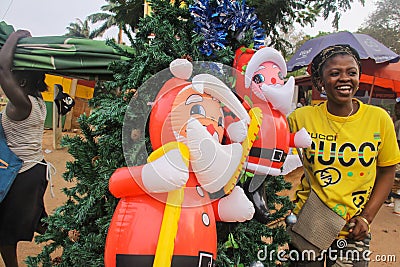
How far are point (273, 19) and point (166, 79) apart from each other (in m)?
2.52

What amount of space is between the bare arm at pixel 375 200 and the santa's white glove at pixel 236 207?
0.63 metres

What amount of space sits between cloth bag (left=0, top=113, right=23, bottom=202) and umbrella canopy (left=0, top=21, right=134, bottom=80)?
0.64 metres

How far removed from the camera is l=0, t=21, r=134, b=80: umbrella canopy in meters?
2.08

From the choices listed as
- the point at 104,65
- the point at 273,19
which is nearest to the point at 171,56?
the point at 104,65

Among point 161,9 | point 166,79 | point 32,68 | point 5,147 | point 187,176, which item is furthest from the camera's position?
point 5,147

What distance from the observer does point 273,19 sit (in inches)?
145

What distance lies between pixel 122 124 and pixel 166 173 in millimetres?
516

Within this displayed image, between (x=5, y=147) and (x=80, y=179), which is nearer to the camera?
(x=80, y=179)

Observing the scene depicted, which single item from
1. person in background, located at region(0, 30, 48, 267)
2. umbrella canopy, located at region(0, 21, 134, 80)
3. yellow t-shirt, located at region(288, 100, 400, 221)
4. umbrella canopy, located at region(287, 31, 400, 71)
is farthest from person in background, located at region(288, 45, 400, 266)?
umbrella canopy, located at region(287, 31, 400, 71)

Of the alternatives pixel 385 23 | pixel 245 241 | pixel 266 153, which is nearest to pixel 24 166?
pixel 245 241

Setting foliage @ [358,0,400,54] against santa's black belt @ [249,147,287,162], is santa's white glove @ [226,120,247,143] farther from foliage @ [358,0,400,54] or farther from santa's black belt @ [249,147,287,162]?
foliage @ [358,0,400,54]

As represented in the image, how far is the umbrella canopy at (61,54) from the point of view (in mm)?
2084

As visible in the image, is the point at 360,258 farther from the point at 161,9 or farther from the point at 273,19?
the point at 273,19

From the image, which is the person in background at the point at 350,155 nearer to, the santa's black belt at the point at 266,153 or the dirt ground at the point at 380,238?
the santa's black belt at the point at 266,153
